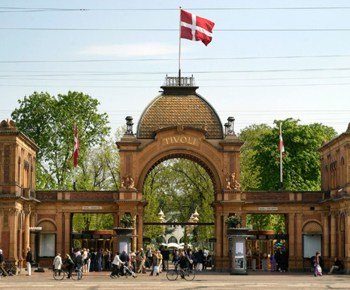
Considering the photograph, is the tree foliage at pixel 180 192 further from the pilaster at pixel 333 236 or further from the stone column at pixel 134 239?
the pilaster at pixel 333 236

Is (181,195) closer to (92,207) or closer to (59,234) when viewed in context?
(92,207)

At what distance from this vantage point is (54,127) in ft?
300

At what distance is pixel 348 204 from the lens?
6600 cm

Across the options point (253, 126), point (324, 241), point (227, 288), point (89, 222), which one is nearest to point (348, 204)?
point (324, 241)

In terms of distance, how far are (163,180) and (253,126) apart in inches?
520

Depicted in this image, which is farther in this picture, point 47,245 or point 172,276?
point 47,245

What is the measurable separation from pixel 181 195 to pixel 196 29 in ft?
192

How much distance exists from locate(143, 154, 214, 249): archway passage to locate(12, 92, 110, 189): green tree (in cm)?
974

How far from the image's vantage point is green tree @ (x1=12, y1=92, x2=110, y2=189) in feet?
298

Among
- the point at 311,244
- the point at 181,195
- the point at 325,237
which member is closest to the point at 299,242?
the point at 311,244

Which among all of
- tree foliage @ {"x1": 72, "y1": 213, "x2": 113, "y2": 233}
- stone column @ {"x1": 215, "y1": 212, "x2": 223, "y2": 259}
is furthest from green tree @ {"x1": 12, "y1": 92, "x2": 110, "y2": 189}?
stone column @ {"x1": 215, "y1": 212, "x2": 223, "y2": 259}

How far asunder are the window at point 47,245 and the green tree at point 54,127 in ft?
54.5

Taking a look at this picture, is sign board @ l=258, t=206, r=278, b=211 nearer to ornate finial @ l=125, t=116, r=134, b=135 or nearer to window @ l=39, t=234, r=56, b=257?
ornate finial @ l=125, t=116, r=134, b=135

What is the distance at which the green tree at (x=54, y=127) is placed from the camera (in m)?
90.9
